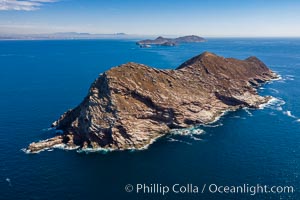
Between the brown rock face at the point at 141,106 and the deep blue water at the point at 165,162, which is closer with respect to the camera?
the deep blue water at the point at 165,162

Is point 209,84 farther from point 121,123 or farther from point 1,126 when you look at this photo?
point 1,126

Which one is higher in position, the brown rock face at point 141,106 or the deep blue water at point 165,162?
the brown rock face at point 141,106

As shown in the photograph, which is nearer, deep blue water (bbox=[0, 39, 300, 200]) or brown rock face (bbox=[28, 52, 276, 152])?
deep blue water (bbox=[0, 39, 300, 200])

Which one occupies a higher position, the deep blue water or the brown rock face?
the brown rock face

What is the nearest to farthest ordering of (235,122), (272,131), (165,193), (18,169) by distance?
(165,193) → (18,169) → (272,131) → (235,122)

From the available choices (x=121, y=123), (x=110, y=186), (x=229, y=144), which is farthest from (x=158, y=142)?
(x=110, y=186)

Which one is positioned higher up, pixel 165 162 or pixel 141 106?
pixel 141 106

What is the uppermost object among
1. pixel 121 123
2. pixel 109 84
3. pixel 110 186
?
pixel 109 84

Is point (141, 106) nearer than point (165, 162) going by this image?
No
